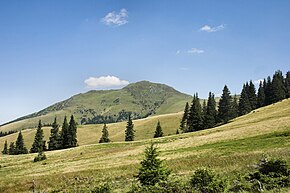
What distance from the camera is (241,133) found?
174 ft

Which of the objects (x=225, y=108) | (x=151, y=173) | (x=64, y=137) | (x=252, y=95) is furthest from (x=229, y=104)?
(x=151, y=173)

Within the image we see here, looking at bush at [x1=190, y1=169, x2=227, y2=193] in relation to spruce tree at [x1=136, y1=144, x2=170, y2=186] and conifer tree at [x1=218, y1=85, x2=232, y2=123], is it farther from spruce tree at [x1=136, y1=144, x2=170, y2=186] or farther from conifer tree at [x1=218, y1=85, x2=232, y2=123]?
conifer tree at [x1=218, y1=85, x2=232, y2=123]

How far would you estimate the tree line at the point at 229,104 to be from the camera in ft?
378

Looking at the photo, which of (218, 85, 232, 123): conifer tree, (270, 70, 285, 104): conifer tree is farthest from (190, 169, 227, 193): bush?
(270, 70, 285, 104): conifer tree

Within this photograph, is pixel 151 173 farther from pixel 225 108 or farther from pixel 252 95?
pixel 252 95

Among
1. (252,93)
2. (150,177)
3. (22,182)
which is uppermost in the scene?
(252,93)

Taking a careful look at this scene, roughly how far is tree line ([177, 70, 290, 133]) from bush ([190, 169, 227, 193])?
97.5 m

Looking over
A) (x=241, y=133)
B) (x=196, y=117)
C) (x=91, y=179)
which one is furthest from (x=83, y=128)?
(x=91, y=179)

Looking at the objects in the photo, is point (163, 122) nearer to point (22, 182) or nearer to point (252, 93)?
point (252, 93)

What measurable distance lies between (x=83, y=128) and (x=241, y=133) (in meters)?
148

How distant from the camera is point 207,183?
50.4 ft

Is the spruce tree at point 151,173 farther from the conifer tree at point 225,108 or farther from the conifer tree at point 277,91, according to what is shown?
the conifer tree at point 277,91

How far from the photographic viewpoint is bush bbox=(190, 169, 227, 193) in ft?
46.9

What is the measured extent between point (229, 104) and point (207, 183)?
113 meters
